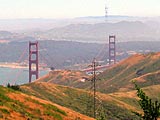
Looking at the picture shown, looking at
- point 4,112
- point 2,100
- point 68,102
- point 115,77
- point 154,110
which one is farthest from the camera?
point 115,77

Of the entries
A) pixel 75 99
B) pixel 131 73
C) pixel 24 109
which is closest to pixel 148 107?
pixel 24 109

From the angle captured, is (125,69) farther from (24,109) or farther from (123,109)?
(24,109)

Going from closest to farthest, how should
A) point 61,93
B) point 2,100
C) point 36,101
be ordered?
point 2,100 < point 36,101 < point 61,93

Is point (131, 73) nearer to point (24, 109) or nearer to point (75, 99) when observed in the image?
point (75, 99)

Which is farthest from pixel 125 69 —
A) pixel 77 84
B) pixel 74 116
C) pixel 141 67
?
pixel 74 116

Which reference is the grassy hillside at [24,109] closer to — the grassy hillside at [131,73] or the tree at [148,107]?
the tree at [148,107]
